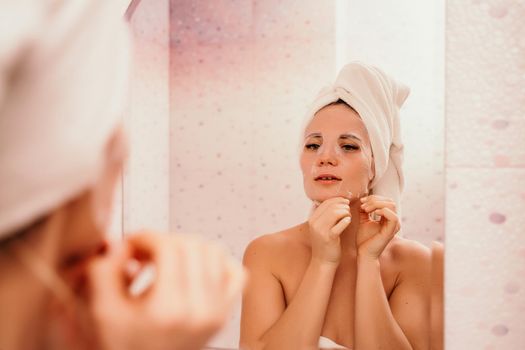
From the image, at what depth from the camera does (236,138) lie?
687mm

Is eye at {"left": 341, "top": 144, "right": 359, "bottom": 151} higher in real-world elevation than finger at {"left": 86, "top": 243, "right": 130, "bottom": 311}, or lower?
higher

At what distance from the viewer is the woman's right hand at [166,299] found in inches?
10.3

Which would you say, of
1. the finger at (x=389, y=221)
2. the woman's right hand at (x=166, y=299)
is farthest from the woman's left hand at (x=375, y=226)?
the woman's right hand at (x=166, y=299)

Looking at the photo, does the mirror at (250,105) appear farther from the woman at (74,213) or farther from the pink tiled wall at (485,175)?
the woman at (74,213)

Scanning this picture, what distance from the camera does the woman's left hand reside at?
631mm

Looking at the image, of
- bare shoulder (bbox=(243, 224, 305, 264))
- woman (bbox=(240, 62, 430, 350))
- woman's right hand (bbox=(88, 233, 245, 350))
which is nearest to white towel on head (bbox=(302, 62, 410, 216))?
woman (bbox=(240, 62, 430, 350))

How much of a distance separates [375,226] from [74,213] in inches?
17.6

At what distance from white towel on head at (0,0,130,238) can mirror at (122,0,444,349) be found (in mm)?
427

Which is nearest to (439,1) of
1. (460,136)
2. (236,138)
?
(460,136)

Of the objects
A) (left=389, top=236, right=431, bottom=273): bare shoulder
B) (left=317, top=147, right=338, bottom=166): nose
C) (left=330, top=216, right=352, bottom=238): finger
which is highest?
(left=317, top=147, right=338, bottom=166): nose

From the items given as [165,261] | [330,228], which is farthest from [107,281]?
[330,228]

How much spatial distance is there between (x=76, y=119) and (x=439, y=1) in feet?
1.68

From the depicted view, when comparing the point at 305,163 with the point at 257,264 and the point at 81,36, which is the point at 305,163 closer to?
the point at 257,264

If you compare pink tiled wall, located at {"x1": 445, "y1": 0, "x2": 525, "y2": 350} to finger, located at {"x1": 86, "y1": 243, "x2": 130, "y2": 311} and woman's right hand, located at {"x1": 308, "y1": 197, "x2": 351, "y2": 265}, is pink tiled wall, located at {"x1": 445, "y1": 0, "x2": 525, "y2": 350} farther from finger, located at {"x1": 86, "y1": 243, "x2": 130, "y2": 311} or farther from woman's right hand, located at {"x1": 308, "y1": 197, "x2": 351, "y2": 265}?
finger, located at {"x1": 86, "y1": 243, "x2": 130, "y2": 311}
